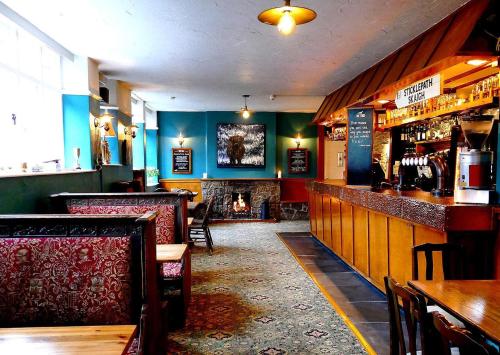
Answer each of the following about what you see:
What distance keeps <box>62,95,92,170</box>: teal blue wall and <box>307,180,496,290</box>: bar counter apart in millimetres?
4033

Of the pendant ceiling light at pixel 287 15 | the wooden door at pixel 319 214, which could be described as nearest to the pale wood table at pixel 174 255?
the pendant ceiling light at pixel 287 15

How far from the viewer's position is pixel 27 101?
450 cm

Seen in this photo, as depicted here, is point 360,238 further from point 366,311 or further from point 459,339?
point 459,339

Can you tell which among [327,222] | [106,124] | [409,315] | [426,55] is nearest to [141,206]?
[106,124]

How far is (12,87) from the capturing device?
13.4ft

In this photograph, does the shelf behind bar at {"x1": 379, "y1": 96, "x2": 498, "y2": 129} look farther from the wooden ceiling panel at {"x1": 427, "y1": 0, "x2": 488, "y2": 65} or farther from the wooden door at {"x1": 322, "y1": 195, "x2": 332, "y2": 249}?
the wooden door at {"x1": 322, "y1": 195, "x2": 332, "y2": 249}

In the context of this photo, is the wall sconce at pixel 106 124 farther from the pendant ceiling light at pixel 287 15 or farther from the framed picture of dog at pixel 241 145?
the framed picture of dog at pixel 241 145

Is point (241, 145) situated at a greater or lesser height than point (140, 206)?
greater

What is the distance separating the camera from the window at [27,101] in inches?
154

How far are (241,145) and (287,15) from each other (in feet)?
25.8

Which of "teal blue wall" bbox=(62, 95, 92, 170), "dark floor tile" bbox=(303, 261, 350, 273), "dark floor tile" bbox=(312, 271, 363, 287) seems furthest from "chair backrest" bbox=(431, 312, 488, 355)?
"teal blue wall" bbox=(62, 95, 92, 170)

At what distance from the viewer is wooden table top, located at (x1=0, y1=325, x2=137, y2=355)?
5.08 ft

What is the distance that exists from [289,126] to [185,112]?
3.28m

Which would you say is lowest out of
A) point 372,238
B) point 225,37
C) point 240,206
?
point 240,206
